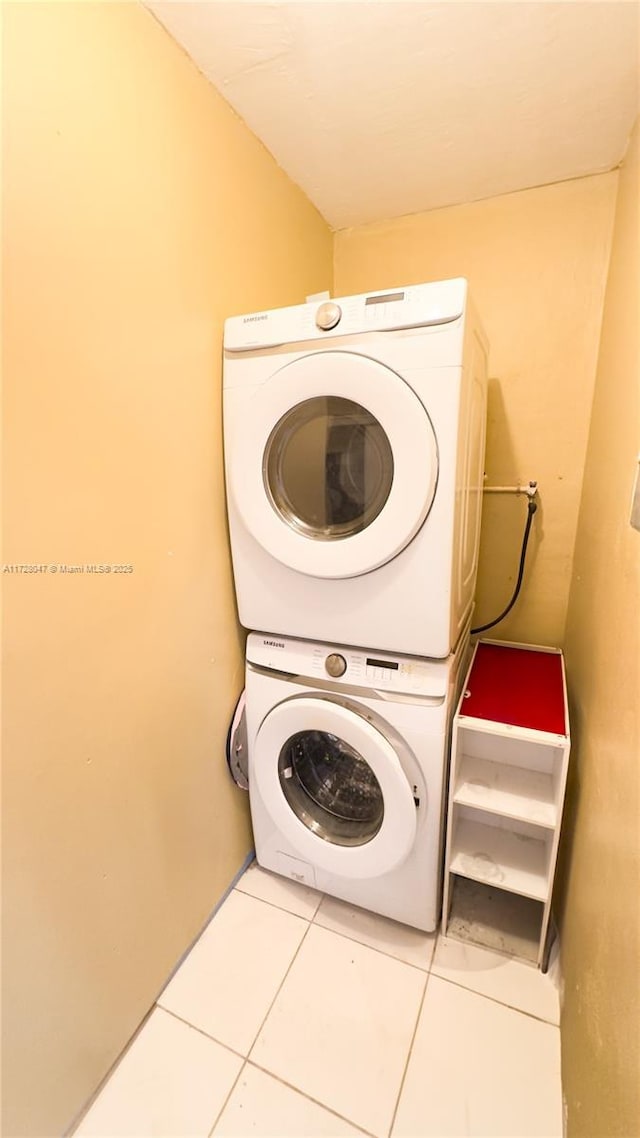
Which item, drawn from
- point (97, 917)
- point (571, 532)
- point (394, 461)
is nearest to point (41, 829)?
point (97, 917)

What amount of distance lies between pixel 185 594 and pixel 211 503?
24 cm

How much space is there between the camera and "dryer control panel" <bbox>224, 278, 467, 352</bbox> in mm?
903

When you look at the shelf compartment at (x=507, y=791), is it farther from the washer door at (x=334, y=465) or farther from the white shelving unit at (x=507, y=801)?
the washer door at (x=334, y=465)

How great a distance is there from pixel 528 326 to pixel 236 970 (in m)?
2.06

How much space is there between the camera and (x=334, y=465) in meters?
1.12

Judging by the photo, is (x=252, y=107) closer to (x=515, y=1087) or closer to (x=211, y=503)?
(x=211, y=503)

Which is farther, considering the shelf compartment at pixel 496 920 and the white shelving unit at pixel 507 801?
the shelf compartment at pixel 496 920

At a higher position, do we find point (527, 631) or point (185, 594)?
point (185, 594)

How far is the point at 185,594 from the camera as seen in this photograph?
Result: 1.10 m

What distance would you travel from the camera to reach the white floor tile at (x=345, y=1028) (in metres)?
0.98

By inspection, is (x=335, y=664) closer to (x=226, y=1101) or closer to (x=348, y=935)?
(x=348, y=935)

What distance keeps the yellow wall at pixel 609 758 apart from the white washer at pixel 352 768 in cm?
31

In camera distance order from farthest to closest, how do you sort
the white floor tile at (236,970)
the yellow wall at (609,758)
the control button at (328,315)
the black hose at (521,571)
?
the black hose at (521,571), the white floor tile at (236,970), the control button at (328,315), the yellow wall at (609,758)

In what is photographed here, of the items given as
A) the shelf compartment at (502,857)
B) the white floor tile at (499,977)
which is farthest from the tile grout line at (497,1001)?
the shelf compartment at (502,857)
